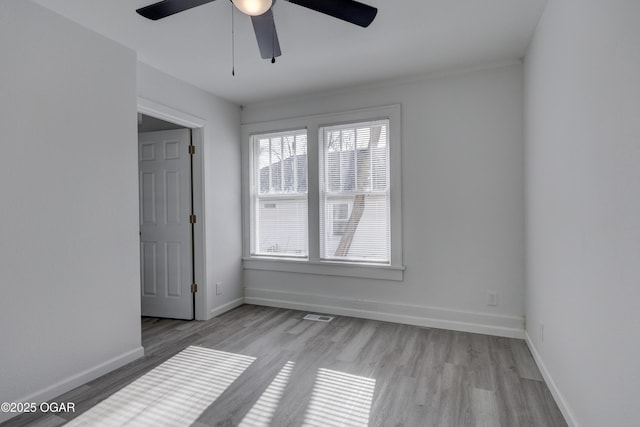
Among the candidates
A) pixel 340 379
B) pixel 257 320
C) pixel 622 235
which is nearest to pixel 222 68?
pixel 257 320

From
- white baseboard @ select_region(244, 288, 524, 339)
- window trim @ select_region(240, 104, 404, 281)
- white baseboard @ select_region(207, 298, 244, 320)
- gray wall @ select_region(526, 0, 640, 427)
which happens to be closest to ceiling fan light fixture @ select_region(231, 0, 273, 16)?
gray wall @ select_region(526, 0, 640, 427)

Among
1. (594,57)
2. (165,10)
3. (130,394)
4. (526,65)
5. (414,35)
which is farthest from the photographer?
(526,65)

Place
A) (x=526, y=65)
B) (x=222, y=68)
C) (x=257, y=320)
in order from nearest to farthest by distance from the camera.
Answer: (x=526, y=65) < (x=222, y=68) < (x=257, y=320)

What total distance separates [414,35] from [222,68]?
1.80 metres

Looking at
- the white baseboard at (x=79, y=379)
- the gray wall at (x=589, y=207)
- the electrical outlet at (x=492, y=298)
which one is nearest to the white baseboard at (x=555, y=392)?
the gray wall at (x=589, y=207)

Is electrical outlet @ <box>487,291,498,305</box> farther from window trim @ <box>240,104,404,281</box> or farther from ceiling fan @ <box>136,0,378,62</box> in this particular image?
ceiling fan @ <box>136,0,378,62</box>

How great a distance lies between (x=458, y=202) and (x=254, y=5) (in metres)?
2.57

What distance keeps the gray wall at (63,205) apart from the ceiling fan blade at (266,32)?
140cm

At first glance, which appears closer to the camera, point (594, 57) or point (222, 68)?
point (594, 57)

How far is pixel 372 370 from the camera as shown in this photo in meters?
2.53

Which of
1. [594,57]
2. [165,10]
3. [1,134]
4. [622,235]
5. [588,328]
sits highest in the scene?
[165,10]

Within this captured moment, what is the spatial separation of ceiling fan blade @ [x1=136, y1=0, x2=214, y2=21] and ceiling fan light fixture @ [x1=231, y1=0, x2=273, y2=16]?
17cm

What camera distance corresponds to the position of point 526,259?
3.01 m

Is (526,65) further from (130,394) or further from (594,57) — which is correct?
(130,394)
